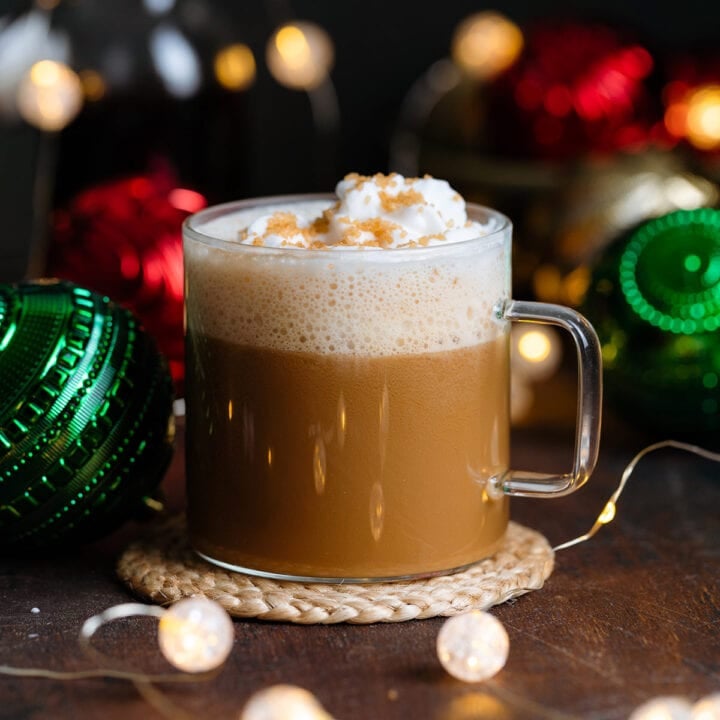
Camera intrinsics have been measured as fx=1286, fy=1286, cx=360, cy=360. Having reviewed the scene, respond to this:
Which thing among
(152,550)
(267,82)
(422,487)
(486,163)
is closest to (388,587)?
(422,487)

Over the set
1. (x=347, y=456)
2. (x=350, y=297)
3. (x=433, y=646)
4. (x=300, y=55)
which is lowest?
(x=433, y=646)

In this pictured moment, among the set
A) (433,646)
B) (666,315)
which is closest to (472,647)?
(433,646)

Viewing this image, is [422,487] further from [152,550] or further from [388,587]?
[152,550]

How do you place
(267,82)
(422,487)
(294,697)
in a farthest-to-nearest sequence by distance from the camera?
(267,82)
(422,487)
(294,697)

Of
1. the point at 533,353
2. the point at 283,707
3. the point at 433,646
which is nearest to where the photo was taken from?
the point at 283,707

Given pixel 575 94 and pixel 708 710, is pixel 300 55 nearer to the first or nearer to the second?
pixel 575 94

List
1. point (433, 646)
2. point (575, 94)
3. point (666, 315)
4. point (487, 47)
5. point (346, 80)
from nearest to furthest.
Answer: point (433, 646) < point (666, 315) < point (575, 94) < point (487, 47) < point (346, 80)

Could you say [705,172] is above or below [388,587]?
above

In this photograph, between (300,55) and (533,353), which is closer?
(533,353)
